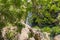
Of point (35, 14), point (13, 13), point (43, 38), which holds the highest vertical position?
point (13, 13)

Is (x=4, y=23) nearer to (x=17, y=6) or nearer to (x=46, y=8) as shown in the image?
(x=17, y=6)

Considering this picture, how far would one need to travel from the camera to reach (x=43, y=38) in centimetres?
220

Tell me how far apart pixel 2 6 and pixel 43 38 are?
833mm

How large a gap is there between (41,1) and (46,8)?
0.31m

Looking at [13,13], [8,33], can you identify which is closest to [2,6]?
[13,13]

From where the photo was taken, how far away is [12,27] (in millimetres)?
1829

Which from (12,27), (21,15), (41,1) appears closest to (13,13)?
(21,15)

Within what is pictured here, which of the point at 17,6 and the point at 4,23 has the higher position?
the point at 17,6

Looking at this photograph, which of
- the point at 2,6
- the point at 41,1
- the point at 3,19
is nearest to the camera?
the point at 2,6

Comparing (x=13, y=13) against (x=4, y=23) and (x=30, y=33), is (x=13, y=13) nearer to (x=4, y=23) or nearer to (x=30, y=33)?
(x=4, y=23)

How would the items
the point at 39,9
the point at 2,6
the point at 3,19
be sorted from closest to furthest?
the point at 2,6, the point at 3,19, the point at 39,9

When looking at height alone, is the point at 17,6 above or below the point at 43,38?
above

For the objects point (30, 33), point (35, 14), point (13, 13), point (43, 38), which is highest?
point (13, 13)

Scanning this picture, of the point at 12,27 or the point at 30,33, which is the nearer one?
the point at 12,27
